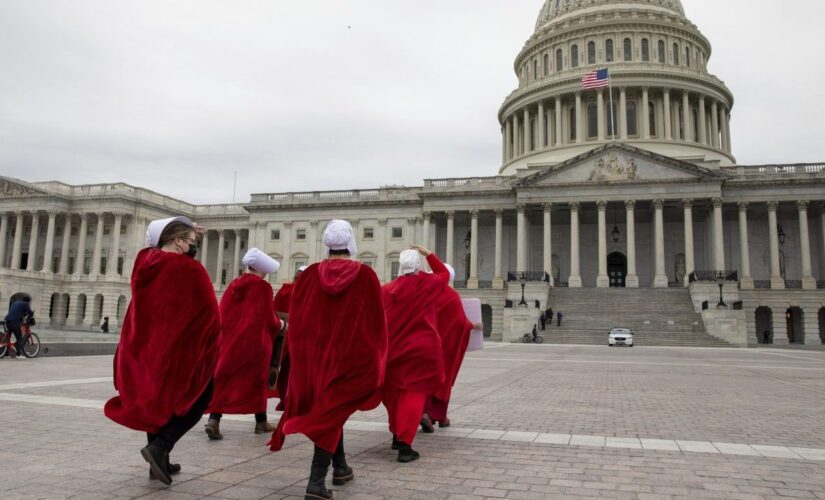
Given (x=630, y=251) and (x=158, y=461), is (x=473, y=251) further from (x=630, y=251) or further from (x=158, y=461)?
(x=158, y=461)

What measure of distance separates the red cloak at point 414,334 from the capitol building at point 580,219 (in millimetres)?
34936

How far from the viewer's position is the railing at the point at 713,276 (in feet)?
156

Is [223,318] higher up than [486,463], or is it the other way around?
[223,318]

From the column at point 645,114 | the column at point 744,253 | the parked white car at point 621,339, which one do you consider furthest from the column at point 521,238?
the parked white car at point 621,339

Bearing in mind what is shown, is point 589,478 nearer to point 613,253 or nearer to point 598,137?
point 613,253

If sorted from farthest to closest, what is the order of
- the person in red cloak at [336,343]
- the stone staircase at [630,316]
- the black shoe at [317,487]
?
1. the stone staircase at [630,316]
2. the person in red cloak at [336,343]
3. the black shoe at [317,487]

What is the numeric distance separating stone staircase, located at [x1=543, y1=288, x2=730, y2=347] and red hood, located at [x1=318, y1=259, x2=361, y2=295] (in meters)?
36.0

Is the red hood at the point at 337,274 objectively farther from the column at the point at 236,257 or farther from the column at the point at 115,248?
the column at the point at 236,257

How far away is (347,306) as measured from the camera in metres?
5.59

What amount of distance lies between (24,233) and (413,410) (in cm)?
8357

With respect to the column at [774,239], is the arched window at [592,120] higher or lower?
higher

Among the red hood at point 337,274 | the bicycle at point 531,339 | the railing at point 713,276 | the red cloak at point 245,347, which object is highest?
the railing at point 713,276

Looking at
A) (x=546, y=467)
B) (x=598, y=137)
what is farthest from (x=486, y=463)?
(x=598, y=137)

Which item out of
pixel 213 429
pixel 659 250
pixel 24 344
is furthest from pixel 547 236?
pixel 213 429
